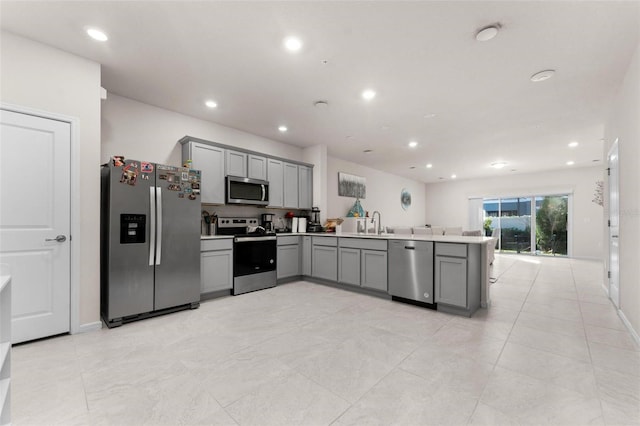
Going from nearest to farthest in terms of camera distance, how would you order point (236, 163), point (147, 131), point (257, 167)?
point (147, 131) → point (236, 163) → point (257, 167)

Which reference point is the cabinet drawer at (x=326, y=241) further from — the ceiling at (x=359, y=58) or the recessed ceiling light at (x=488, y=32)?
the recessed ceiling light at (x=488, y=32)

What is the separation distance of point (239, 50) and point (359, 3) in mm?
1191

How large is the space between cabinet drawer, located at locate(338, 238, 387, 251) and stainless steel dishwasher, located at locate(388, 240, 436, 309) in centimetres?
15

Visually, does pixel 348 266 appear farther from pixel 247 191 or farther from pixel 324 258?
pixel 247 191

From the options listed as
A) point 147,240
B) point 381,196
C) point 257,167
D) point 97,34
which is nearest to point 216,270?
point 147,240

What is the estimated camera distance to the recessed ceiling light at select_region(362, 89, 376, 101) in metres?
3.40

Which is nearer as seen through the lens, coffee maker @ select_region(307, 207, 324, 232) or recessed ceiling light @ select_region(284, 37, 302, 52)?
recessed ceiling light @ select_region(284, 37, 302, 52)

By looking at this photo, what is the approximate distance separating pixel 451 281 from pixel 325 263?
78.3 inches

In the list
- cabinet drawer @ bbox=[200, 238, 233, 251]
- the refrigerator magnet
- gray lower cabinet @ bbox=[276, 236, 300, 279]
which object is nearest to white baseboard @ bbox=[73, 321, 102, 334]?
cabinet drawer @ bbox=[200, 238, 233, 251]

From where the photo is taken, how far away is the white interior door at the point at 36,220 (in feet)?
7.83

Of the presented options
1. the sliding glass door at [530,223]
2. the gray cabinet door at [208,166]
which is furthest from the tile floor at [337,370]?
the sliding glass door at [530,223]

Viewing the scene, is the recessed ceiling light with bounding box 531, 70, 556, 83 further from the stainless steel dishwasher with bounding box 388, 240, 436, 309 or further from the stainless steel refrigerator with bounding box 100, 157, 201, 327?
the stainless steel refrigerator with bounding box 100, 157, 201, 327

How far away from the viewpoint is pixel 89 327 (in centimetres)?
272

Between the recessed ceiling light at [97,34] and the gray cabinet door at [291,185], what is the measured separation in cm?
307
